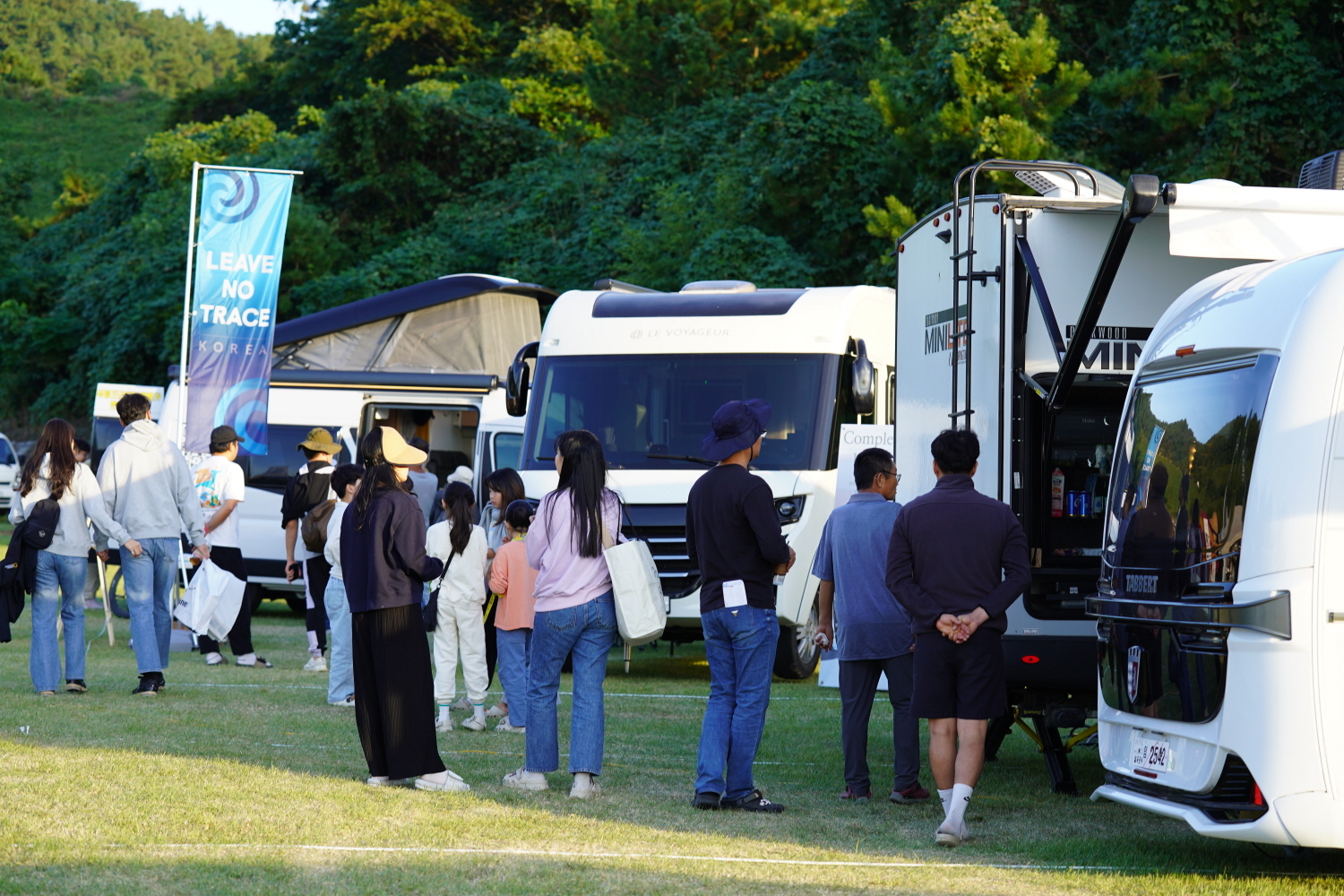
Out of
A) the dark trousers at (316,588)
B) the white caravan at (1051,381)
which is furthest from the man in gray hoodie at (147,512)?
the white caravan at (1051,381)

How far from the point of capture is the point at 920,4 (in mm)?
25391

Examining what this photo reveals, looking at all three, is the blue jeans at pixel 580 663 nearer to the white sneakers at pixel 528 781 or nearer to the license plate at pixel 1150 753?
the white sneakers at pixel 528 781

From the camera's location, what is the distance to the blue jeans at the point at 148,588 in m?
10.1

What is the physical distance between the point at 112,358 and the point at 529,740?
28.5m

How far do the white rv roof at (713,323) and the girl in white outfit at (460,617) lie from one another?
3.47 metres

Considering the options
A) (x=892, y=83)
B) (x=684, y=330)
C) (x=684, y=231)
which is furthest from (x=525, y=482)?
(x=684, y=231)

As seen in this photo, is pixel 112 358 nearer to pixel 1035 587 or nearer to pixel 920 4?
pixel 920 4

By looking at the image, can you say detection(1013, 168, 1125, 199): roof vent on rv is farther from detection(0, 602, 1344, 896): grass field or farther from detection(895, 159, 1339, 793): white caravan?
detection(0, 602, 1344, 896): grass field

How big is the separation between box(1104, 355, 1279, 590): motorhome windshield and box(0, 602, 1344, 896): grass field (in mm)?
1117

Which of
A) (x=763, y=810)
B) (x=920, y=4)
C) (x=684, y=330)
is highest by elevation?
(x=920, y=4)

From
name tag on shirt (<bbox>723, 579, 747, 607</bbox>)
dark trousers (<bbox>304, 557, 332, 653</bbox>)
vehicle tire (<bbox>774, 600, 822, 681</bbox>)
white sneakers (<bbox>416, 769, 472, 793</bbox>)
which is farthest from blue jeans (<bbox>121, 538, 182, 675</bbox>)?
name tag on shirt (<bbox>723, 579, 747, 607</bbox>)

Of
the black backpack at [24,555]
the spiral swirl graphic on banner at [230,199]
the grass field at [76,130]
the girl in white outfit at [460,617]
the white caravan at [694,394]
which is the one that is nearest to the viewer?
the girl in white outfit at [460,617]

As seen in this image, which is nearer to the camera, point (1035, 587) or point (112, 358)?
point (1035, 587)

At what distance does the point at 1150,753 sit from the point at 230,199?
39.0 ft
